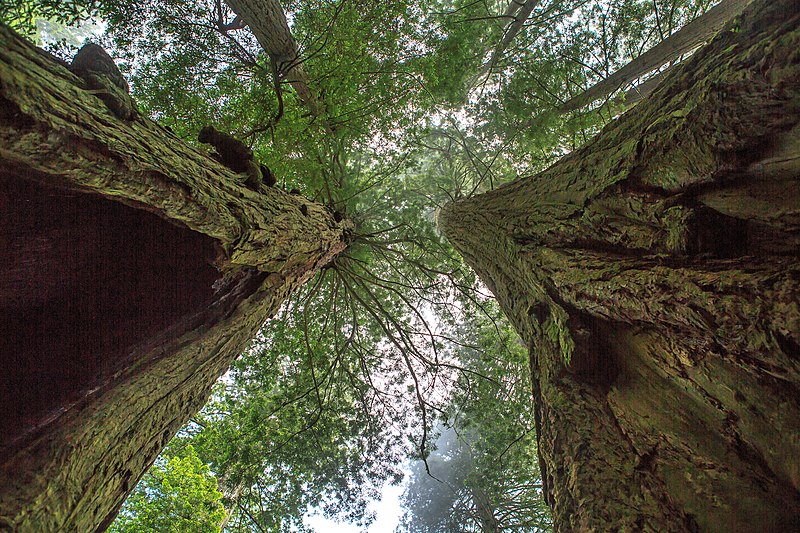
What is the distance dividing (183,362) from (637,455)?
1.94 m

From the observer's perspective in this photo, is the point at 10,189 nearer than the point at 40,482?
No

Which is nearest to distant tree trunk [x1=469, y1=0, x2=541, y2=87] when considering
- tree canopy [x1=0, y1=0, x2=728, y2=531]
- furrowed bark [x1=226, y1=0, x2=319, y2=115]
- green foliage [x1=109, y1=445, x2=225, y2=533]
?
tree canopy [x1=0, y1=0, x2=728, y2=531]

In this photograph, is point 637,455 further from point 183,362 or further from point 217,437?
point 217,437

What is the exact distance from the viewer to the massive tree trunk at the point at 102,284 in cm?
97

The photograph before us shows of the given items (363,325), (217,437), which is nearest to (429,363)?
(363,325)

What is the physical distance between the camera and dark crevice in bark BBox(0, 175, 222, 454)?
1.52 metres

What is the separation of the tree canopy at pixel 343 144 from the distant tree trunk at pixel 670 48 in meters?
0.21

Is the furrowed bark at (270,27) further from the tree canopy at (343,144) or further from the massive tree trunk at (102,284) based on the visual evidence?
the massive tree trunk at (102,284)

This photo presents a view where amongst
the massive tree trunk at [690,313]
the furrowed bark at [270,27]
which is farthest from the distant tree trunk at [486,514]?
the furrowed bark at [270,27]

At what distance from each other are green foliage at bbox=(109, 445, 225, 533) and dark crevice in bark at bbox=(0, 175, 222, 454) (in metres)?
3.16

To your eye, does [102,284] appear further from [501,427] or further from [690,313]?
[501,427]

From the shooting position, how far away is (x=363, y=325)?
709 cm

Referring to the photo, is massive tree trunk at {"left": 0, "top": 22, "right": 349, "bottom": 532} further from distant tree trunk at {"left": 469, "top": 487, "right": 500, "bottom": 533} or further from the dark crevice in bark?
distant tree trunk at {"left": 469, "top": 487, "right": 500, "bottom": 533}

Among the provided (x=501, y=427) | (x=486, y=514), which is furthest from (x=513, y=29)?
(x=486, y=514)
